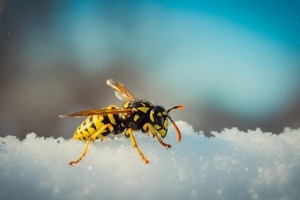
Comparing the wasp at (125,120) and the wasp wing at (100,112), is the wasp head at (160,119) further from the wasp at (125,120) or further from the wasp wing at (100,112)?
the wasp wing at (100,112)

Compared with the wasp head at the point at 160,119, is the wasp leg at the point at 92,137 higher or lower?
lower

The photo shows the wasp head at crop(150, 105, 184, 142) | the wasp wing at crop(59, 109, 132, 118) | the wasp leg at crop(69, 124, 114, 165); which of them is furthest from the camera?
the wasp head at crop(150, 105, 184, 142)

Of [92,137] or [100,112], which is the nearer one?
[92,137]

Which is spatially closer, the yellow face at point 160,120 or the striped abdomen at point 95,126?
the yellow face at point 160,120

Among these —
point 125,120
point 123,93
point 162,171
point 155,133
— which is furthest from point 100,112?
point 162,171

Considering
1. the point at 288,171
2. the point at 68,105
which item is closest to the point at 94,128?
the point at 288,171

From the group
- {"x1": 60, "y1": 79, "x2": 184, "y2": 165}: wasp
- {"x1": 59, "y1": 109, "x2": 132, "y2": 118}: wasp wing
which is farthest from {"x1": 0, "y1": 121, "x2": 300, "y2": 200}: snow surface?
{"x1": 60, "y1": 79, "x2": 184, "y2": 165}: wasp

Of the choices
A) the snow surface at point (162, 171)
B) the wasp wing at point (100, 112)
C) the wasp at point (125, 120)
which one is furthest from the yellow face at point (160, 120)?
the snow surface at point (162, 171)

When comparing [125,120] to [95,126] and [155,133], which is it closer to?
[95,126]

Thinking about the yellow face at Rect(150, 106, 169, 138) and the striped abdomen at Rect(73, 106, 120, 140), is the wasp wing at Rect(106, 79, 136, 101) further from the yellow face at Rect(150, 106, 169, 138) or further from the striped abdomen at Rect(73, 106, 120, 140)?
the yellow face at Rect(150, 106, 169, 138)
